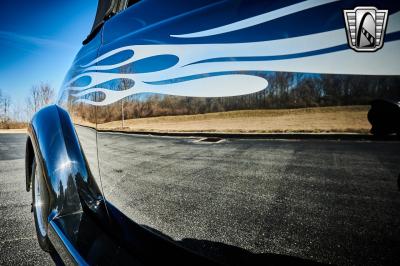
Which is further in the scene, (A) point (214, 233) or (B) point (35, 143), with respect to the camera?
(B) point (35, 143)

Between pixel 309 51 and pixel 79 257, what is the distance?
3.96ft

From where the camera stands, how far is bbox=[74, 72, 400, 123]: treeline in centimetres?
60

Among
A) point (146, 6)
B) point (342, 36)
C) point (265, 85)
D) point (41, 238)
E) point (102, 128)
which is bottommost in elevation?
point (41, 238)

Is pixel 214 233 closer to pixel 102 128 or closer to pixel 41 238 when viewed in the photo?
pixel 102 128

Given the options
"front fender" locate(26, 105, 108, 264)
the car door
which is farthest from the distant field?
"front fender" locate(26, 105, 108, 264)

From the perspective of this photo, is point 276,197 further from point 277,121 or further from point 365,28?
point 365,28

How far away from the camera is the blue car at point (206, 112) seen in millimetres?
646

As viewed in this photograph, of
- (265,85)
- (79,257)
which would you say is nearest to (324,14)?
(265,85)

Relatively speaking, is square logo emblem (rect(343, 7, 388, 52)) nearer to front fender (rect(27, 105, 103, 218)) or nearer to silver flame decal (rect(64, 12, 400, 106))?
silver flame decal (rect(64, 12, 400, 106))

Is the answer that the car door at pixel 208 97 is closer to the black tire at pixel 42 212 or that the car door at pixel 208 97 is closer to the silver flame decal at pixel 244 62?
the silver flame decal at pixel 244 62

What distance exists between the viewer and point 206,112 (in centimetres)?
86

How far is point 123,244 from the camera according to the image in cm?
118

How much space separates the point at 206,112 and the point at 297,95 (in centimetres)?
29

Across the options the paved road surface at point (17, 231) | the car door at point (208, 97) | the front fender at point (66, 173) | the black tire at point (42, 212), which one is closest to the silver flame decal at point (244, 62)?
the car door at point (208, 97)
